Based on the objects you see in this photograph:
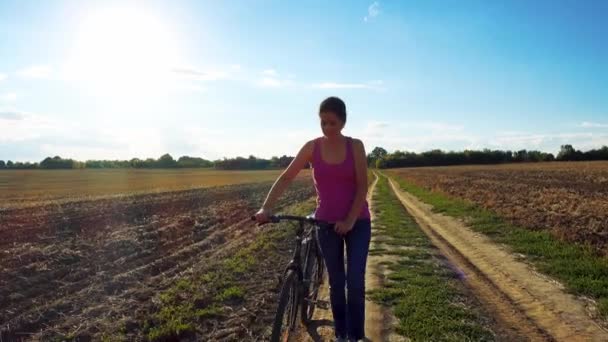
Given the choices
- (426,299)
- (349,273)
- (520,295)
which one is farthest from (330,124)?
(520,295)

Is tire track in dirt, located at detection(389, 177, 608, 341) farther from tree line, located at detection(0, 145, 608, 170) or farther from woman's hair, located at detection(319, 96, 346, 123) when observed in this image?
tree line, located at detection(0, 145, 608, 170)

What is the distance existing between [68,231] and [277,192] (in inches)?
497

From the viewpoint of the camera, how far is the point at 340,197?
14.2ft

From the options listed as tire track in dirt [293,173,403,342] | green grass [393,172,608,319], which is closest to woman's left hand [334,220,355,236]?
tire track in dirt [293,173,403,342]

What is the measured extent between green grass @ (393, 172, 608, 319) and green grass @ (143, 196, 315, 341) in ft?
17.8

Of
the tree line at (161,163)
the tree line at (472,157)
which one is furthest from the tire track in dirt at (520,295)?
the tree line at (472,157)

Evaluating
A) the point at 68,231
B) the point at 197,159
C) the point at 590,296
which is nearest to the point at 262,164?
the point at 197,159

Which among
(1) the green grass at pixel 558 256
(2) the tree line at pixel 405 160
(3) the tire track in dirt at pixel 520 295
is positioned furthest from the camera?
(2) the tree line at pixel 405 160

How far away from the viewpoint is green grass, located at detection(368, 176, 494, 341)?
5.58 metres

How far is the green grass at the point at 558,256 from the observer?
741cm

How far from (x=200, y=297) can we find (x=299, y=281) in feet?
9.74

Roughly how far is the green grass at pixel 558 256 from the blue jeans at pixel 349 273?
12.4ft

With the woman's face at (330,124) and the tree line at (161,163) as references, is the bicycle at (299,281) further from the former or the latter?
the tree line at (161,163)

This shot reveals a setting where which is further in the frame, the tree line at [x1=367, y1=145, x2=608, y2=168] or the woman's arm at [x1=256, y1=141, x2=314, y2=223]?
the tree line at [x1=367, y1=145, x2=608, y2=168]
